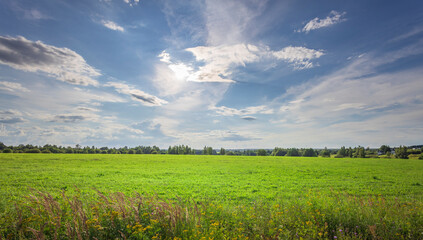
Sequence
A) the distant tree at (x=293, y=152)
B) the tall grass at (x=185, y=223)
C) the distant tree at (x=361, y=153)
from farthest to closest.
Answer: the distant tree at (x=293, y=152)
the distant tree at (x=361, y=153)
the tall grass at (x=185, y=223)

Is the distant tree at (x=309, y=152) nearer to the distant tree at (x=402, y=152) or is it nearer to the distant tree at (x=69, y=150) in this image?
the distant tree at (x=402, y=152)

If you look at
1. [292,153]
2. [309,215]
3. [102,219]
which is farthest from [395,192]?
[292,153]

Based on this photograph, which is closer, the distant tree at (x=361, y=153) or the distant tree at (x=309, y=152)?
the distant tree at (x=361, y=153)

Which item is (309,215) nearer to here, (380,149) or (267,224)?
(267,224)

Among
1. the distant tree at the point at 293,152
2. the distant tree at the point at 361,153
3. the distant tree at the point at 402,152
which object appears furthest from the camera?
the distant tree at the point at 293,152

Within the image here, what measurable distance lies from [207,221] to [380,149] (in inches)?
6904

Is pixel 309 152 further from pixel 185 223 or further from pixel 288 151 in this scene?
pixel 185 223

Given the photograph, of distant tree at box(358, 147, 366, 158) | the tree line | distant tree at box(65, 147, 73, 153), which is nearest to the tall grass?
the tree line

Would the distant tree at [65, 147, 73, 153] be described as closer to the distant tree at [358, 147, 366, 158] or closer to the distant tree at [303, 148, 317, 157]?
the distant tree at [303, 148, 317, 157]

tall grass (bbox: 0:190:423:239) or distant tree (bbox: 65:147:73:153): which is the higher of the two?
distant tree (bbox: 65:147:73:153)

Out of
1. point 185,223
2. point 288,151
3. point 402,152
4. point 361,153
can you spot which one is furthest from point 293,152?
point 185,223

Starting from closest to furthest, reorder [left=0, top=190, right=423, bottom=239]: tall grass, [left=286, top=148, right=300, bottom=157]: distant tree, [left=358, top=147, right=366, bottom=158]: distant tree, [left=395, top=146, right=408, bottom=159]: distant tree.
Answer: [left=0, top=190, right=423, bottom=239]: tall grass < [left=395, top=146, right=408, bottom=159]: distant tree < [left=358, top=147, right=366, bottom=158]: distant tree < [left=286, top=148, right=300, bottom=157]: distant tree

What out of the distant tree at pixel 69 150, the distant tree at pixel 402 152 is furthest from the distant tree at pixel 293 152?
the distant tree at pixel 69 150

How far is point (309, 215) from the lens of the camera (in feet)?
24.2
